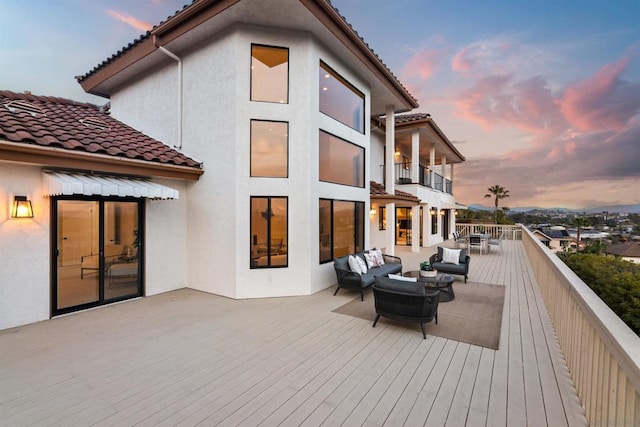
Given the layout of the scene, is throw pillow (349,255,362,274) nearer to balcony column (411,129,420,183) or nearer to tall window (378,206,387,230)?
tall window (378,206,387,230)

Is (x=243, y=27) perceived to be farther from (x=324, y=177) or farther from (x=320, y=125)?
(x=324, y=177)

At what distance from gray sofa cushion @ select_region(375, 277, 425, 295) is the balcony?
78 centimetres

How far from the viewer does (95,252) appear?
620 centimetres

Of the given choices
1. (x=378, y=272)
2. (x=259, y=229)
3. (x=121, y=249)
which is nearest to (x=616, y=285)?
(x=378, y=272)

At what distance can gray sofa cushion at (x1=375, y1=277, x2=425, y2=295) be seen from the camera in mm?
4773

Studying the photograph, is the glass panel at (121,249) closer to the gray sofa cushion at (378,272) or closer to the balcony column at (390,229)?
the gray sofa cushion at (378,272)

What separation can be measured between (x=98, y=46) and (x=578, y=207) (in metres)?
45.3

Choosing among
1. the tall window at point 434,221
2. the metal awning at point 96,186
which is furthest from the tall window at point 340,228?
the tall window at point 434,221

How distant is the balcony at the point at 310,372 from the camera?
2734mm

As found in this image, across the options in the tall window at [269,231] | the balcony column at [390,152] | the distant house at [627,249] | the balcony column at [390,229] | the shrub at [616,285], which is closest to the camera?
the tall window at [269,231]

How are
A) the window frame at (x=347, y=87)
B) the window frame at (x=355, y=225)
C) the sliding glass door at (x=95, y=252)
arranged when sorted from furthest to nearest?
the window frame at (x=355, y=225) < the window frame at (x=347, y=87) < the sliding glass door at (x=95, y=252)

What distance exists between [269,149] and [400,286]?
464cm

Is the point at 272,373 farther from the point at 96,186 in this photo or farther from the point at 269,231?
the point at 96,186

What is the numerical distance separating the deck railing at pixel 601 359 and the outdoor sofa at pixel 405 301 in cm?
181
